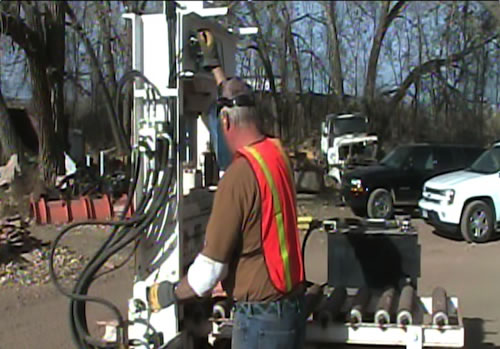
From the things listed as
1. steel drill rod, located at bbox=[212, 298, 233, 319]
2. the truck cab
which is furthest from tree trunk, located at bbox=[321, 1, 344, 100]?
steel drill rod, located at bbox=[212, 298, 233, 319]

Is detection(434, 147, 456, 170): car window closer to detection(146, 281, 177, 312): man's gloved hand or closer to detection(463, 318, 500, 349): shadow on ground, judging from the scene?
detection(463, 318, 500, 349): shadow on ground

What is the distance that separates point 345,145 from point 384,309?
16045 mm

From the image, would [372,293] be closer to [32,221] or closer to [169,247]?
[169,247]

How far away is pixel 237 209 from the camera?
2.77 metres

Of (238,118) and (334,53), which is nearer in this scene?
(238,118)

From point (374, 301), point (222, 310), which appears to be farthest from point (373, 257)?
point (222, 310)

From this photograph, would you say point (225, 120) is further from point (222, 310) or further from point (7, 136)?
point (7, 136)

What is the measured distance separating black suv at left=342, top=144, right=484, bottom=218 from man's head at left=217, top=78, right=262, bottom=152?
1245cm

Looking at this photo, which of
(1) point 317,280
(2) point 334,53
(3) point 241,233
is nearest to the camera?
(3) point 241,233

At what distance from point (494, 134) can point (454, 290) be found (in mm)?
21757

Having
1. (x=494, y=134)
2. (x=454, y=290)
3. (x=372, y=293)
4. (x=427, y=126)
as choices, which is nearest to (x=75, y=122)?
(x=427, y=126)

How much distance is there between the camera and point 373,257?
5.04 metres

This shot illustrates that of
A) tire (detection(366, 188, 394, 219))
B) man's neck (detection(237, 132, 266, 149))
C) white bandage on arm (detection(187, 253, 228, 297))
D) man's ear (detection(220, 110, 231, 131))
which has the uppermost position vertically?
man's ear (detection(220, 110, 231, 131))

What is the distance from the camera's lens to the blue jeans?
113 inches
